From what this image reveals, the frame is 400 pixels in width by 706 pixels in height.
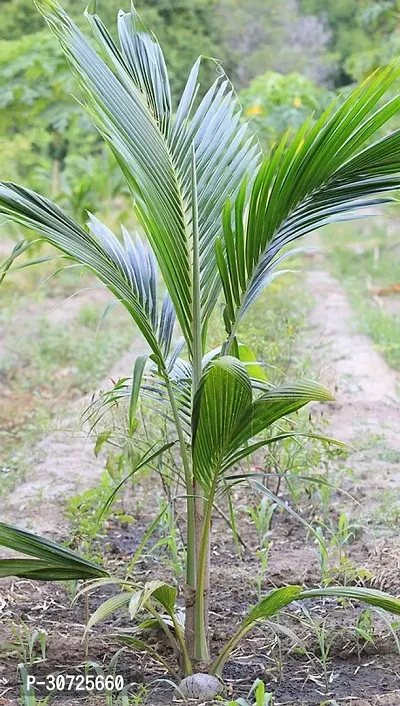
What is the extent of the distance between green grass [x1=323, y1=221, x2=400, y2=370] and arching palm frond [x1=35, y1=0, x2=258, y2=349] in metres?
3.75

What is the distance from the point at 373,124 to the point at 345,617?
4.70 ft

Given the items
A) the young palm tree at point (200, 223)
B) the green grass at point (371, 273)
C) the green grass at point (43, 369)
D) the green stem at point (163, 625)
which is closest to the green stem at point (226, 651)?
the young palm tree at point (200, 223)

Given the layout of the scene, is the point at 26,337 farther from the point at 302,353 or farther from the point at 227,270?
the point at 227,270

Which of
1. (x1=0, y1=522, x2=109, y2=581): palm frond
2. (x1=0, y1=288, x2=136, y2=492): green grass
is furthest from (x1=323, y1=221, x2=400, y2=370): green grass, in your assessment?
(x1=0, y1=522, x2=109, y2=581): palm frond

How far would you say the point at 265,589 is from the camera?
3.03 meters

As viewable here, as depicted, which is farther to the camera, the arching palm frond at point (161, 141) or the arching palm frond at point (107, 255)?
the arching palm frond at point (161, 141)

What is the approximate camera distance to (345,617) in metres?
2.81

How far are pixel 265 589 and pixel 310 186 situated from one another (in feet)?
4.58

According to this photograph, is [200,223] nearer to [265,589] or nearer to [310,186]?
[310,186]

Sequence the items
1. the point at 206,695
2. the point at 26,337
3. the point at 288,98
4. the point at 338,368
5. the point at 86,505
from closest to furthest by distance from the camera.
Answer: the point at 206,695 < the point at 86,505 < the point at 338,368 < the point at 26,337 < the point at 288,98

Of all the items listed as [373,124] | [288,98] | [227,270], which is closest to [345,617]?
[227,270]

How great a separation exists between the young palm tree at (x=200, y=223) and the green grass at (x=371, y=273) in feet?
12.5

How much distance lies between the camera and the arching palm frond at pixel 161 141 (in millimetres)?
2229

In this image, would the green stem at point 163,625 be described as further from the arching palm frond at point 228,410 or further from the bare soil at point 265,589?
the arching palm frond at point 228,410
